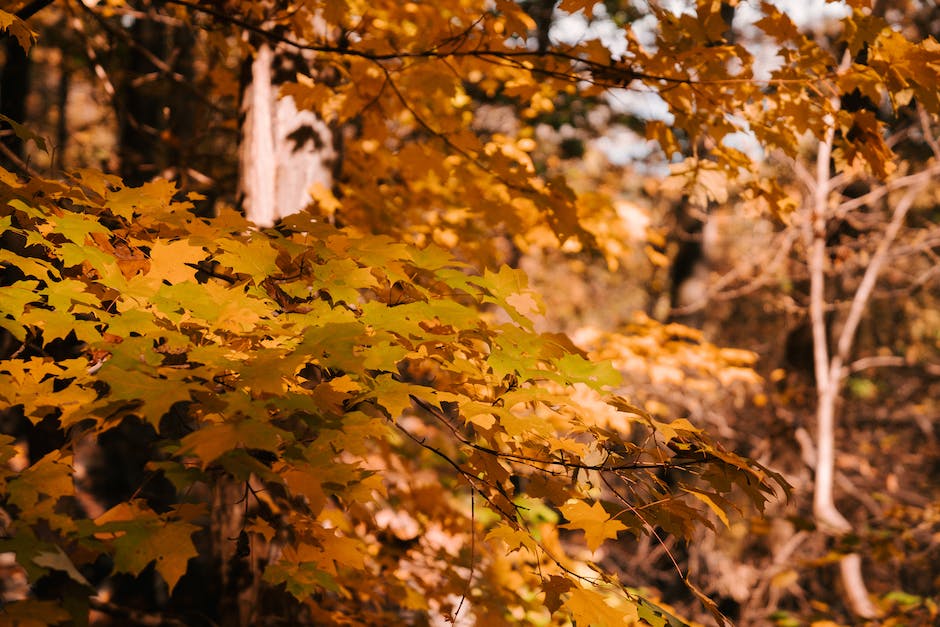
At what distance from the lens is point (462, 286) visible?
1771 millimetres

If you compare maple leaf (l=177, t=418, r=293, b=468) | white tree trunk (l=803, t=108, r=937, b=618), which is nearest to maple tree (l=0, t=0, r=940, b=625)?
maple leaf (l=177, t=418, r=293, b=468)

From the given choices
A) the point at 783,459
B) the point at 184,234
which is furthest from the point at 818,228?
the point at 184,234

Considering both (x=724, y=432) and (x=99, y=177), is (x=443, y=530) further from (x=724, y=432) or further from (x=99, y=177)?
(x=724, y=432)

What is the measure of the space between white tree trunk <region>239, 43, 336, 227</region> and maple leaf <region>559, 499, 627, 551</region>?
2140mm

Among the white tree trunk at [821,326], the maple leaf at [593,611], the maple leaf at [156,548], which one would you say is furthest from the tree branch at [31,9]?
the white tree trunk at [821,326]

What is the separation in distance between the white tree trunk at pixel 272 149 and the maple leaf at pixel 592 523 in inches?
84.2

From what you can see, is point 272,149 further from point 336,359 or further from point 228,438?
point 228,438

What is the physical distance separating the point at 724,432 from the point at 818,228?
202 cm

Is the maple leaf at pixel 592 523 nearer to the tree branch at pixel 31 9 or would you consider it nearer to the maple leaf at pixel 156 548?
the maple leaf at pixel 156 548

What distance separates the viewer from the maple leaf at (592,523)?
4.73 feet

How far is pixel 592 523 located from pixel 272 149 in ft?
8.14

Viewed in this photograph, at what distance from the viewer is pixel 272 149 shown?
10.4ft

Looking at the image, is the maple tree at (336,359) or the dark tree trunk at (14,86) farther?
the dark tree trunk at (14,86)

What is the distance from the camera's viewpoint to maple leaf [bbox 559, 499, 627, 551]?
4.73 feet
